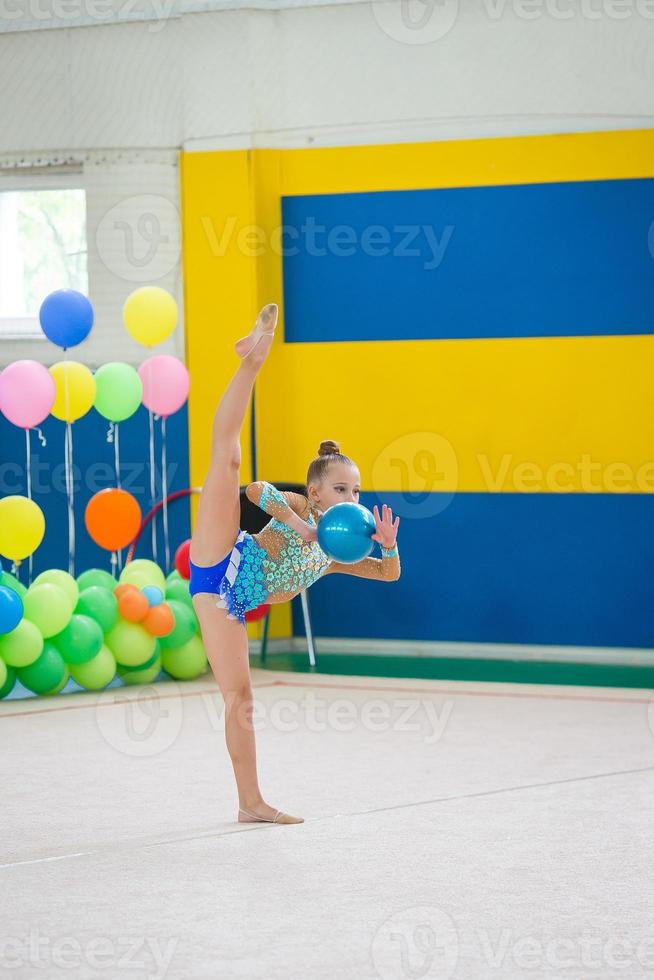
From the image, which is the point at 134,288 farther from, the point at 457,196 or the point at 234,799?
the point at 234,799

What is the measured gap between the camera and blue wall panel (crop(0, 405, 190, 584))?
24.1ft

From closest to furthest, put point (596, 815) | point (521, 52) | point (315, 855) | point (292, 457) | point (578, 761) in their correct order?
point (315, 855), point (596, 815), point (578, 761), point (521, 52), point (292, 457)

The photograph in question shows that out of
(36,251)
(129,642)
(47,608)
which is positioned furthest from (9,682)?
(36,251)

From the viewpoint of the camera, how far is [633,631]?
684 centimetres

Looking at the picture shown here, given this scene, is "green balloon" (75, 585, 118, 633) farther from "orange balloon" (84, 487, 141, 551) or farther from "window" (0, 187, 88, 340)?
"window" (0, 187, 88, 340)

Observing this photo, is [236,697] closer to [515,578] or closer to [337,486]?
[337,486]

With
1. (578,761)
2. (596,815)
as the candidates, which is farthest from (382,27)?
(596,815)

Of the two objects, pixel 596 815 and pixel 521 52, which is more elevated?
pixel 521 52

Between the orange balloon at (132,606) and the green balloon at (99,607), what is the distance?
1.3 inches

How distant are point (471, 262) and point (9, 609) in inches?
116

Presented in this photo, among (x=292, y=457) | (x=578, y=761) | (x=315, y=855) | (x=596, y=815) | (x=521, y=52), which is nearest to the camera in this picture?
(x=315, y=855)

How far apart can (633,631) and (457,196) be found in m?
2.35

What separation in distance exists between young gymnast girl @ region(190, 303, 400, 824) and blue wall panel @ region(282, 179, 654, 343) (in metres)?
3.06

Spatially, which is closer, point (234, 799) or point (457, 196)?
point (234, 799)
